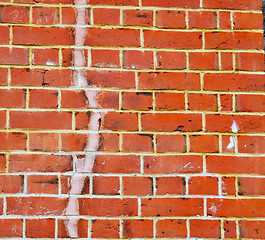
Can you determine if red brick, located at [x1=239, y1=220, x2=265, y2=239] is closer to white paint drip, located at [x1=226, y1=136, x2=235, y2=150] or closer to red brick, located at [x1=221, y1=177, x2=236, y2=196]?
red brick, located at [x1=221, y1=177, x2=236, y2=196]

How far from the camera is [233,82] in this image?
1380 millimetres

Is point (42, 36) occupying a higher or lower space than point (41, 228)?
higher

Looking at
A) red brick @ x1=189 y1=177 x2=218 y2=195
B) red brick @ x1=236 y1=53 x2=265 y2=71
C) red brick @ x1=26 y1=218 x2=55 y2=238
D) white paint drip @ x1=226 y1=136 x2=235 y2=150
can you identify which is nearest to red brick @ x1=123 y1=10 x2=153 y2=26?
red brick @ x1=236 y1=53 x2=265 y2=71

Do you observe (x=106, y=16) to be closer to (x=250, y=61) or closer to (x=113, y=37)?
(x=113, y=37)

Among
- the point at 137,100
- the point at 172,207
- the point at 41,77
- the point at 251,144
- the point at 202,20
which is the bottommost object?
the point at 172,207

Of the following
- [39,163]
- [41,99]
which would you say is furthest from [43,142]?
[41,99]

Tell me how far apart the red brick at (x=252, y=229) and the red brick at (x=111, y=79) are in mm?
820

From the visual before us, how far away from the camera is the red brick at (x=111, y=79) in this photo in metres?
1.36

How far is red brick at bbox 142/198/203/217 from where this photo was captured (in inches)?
52.4

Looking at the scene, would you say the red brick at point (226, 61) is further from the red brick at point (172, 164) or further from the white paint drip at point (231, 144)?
the red brick at point (172, 164)

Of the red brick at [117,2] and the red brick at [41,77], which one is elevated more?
the red brick at [117,2]

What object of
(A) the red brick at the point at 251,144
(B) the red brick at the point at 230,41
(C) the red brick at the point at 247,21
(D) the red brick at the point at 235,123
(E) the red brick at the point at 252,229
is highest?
(C) the red brick at the point at 247,21

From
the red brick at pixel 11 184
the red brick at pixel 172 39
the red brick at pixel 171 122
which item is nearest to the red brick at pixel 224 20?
the red brick at pixel 172 39

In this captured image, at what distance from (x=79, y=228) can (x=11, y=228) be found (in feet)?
0.99
